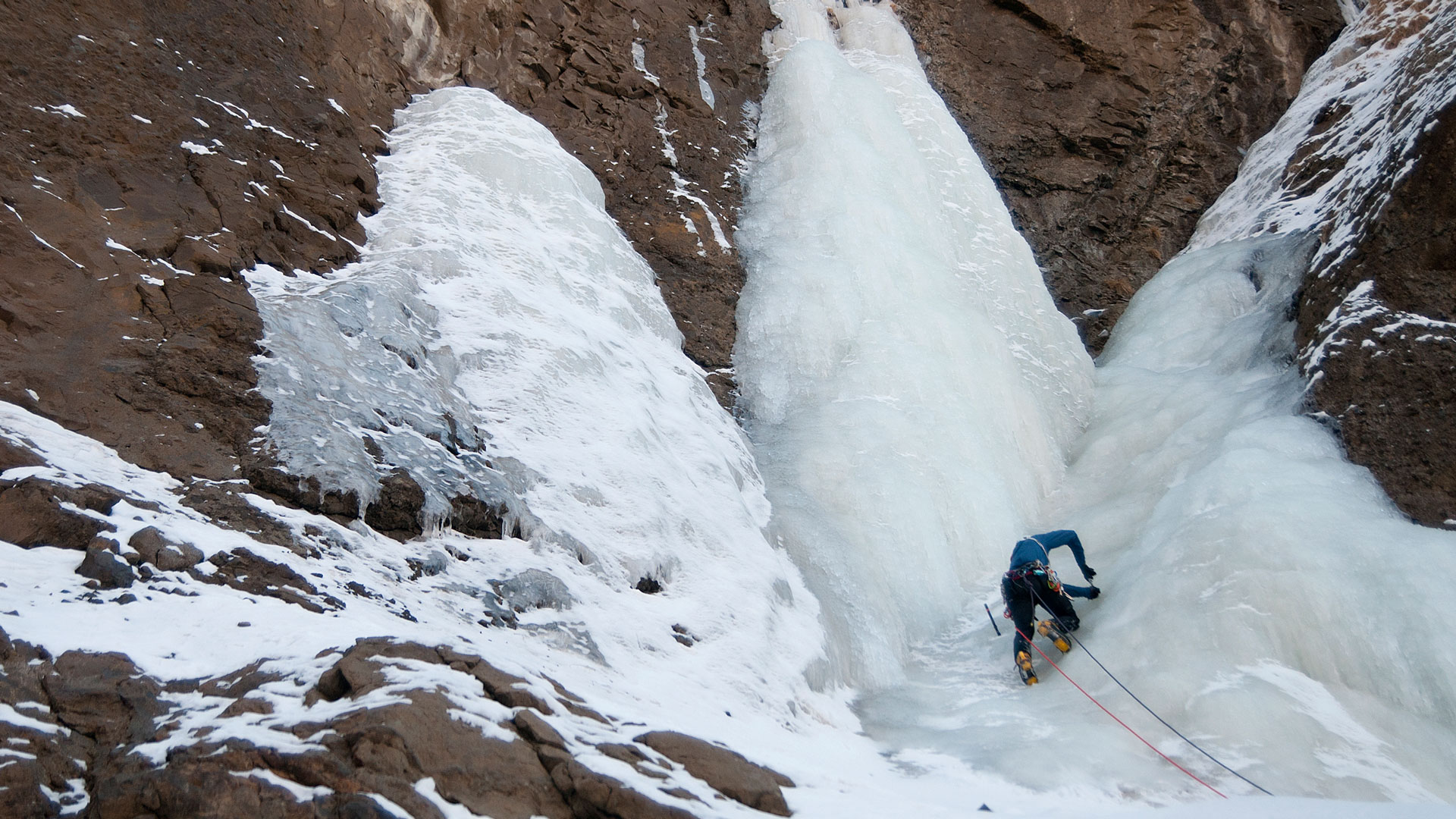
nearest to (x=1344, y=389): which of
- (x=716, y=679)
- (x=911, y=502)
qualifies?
(x=911, y=502)

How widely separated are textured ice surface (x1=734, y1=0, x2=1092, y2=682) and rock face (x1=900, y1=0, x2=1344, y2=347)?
1.51m

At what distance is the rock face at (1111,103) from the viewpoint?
14.9 meters

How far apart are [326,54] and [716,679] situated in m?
7.64

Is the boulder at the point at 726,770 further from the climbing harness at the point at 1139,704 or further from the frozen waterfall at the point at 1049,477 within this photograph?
the climbing harness at the point at 1139,704

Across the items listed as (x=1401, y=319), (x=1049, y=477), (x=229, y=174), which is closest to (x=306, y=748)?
(x=229, y=174)

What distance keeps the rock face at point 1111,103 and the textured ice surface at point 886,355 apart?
1509 millimetres

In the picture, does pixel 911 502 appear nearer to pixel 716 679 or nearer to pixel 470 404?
pixel 716 679

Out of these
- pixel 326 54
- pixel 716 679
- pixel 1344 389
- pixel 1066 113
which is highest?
pixel 1066 113

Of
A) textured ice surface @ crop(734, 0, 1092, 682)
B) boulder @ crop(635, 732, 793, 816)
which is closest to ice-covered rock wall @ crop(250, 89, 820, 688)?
textured ice surface @ crop(734, 0, 1092, 682)

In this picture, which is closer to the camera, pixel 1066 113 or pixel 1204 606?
pixel 1204 606

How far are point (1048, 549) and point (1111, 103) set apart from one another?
10203 mm

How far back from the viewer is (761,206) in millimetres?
12883

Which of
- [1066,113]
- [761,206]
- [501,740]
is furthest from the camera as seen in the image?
[1066,113]

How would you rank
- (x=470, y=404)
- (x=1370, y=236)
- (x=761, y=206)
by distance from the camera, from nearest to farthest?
(x=470, y=404) < (x=1370, y=236) < (x=761, y=206)
